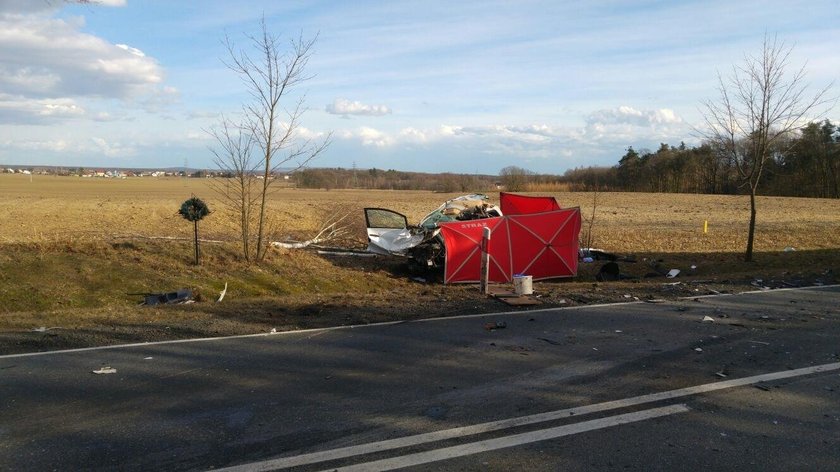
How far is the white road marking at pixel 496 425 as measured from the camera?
4042 mm

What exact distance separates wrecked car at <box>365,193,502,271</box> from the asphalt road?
19.9 feet

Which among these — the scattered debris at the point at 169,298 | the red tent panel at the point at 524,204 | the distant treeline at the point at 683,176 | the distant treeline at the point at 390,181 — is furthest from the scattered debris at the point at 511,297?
the distant treeline at the point at 390,181

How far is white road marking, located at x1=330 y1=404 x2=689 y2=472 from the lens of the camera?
13.1 ft

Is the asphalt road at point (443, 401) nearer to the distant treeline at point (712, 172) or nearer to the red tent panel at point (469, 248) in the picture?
the red tent panel at point (469, 248)

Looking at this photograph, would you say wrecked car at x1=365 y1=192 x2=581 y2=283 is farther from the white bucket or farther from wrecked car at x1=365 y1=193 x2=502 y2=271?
the white bucket

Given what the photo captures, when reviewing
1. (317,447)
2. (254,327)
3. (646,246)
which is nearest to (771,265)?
(646,246)

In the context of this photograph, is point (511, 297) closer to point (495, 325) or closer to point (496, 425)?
point (495, 325)

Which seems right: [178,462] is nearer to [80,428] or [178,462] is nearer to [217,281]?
[80,428]

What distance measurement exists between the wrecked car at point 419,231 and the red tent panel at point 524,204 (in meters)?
0.82

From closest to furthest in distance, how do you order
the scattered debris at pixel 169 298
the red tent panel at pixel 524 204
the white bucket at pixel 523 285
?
the white bucket at pixel 523 285
the scattered debris at pixel 169 298
the red tent panel at pixel 524 204

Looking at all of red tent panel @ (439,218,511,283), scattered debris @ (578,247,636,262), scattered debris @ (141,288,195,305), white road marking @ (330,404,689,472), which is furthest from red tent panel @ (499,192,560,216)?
white road marking @ (330,404,689,472)

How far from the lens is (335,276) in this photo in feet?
46.3

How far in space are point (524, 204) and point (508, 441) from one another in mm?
14464

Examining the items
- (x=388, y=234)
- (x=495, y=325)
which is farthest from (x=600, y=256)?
(x=495, y=325)
